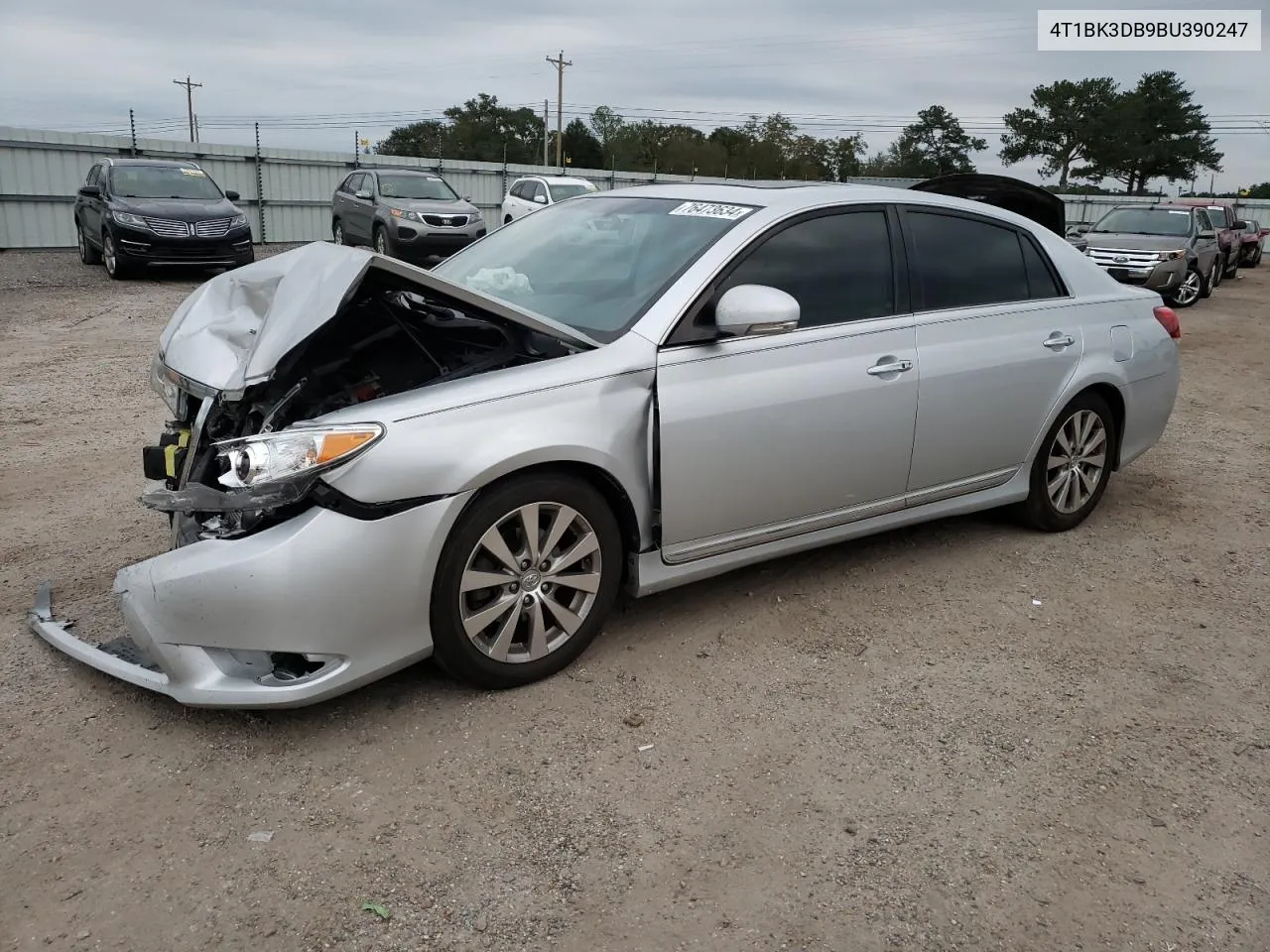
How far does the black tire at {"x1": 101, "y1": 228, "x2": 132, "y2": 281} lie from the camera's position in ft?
48.0

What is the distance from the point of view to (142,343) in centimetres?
1002

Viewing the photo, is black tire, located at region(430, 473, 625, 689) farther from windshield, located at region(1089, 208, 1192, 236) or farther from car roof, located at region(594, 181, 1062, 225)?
windshield, located at region(1089, 208, 1192, 236)

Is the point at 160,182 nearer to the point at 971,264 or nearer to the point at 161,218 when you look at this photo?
the point at 161,218

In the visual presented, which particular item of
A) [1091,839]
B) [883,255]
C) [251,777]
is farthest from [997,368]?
[251,777]

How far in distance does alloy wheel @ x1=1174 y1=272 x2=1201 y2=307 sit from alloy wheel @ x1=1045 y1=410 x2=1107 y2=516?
576 inches

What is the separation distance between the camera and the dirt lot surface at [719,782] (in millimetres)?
2422

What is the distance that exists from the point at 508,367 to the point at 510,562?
648 millimetres

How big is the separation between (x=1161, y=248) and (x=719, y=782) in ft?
55.9

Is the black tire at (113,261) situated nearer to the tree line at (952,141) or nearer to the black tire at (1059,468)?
the black tire at (1059,468)

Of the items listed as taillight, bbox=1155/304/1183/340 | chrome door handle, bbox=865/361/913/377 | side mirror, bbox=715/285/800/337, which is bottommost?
chrome door handle, bbox=865/361/913/377

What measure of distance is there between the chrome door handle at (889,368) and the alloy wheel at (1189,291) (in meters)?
16.0

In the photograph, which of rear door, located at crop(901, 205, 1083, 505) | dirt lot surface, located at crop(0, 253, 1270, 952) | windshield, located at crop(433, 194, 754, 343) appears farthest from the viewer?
rear door, located at crop(901, 205, 1083, 505)

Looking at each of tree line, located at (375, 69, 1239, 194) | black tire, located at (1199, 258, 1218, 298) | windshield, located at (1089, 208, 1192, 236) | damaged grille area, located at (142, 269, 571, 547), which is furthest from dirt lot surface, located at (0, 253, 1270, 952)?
tree line, located at (375, 69, 1239, 194)

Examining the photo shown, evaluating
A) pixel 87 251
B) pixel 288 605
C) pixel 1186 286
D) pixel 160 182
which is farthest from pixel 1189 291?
pixel 87 251
